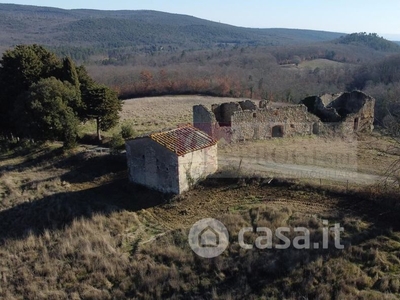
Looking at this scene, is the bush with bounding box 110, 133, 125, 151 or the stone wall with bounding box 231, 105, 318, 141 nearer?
the bush with bounding box 110, 133, 125, 151

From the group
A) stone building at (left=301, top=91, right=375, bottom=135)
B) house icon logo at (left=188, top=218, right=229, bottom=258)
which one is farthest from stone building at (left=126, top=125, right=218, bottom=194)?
stone building at (left=301, top=91, right=375, bottom=135)

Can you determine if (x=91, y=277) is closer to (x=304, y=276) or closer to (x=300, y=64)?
(x=304, y=276)

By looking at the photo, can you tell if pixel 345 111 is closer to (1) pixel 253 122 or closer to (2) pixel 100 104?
(1) pixel 253 122

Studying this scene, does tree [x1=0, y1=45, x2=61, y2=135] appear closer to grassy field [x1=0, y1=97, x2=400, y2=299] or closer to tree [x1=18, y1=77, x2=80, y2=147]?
tree [x1=18, y1=77, x2=80, y2=147]

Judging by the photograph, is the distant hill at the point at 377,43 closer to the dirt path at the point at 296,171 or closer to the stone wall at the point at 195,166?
the dirt path at the point at 296,171

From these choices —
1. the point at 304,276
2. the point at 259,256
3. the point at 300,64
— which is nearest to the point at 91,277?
the point at 259,256
